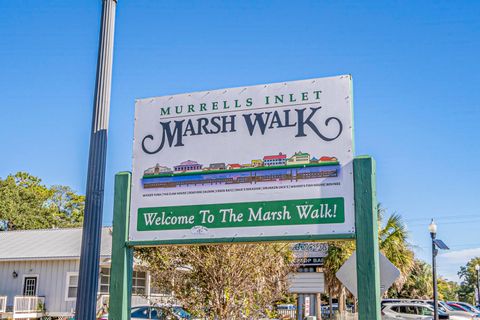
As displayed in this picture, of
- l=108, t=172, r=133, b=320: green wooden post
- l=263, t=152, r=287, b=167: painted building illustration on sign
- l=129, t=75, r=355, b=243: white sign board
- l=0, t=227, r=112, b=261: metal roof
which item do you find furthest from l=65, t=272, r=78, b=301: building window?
l=263, t=152, r=287, b=167: painted building illustration on sign

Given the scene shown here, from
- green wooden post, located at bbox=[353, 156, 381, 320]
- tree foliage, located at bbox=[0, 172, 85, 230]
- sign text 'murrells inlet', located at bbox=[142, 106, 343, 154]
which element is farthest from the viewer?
tree foliage, located at bbox=[0, 172, 85, 230]

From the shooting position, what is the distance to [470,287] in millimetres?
90375

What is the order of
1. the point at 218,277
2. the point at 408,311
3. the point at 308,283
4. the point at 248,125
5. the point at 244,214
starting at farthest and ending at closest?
the point at 408,311, the point at 308,283, the point at 218,277, the point at 248,125, the point at 244,214

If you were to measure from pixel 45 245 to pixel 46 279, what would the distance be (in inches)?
88.1

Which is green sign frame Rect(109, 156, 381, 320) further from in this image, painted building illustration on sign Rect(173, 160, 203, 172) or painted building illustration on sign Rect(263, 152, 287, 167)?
painted building illustration on sign Rect(263, 152, 287, 167)

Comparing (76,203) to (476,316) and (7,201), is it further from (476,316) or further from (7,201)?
(476,316)

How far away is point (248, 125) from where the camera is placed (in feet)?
23.8

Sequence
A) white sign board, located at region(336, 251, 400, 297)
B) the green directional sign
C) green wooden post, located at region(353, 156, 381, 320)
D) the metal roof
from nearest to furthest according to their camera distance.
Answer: green wooden post, located at region(353, 156, 381, 320) → the green directional sign → white sign board, located at region(336, 251, 400, 297) → the metal roof

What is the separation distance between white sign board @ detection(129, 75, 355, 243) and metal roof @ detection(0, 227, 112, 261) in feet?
56.6

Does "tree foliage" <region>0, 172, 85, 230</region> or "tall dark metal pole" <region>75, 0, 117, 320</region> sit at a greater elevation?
"tree foliage" <region>0, 172, 85, 230</region>

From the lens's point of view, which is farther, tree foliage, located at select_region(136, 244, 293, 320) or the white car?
the white car

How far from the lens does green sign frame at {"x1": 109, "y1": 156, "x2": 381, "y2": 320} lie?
20.7 ft

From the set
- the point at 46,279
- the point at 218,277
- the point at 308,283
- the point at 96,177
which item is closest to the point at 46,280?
the point at 46,279

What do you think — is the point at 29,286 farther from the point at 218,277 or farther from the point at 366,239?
the point at 366,239
